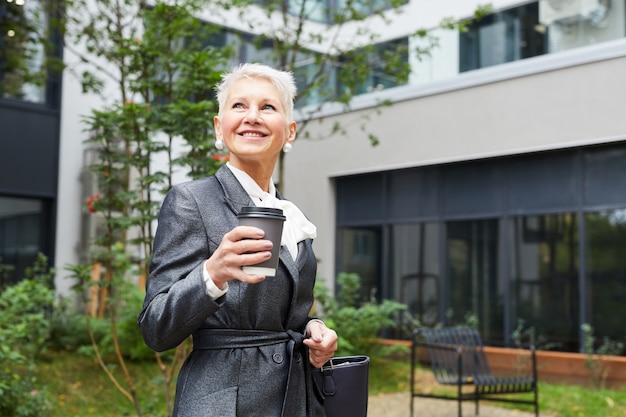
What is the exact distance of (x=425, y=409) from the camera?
9031 mm

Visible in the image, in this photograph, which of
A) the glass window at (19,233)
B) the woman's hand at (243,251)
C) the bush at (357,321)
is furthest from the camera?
the glass window at (19,233)

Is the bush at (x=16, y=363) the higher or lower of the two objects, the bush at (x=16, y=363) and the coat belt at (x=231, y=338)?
the lower

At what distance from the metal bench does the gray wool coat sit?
6.18 meters

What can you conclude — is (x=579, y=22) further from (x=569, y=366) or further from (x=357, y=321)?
(x=357, y=321)

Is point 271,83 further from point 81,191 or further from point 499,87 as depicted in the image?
point 81,191

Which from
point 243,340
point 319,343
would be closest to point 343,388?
point 319,343

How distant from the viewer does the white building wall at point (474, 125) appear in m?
10.9

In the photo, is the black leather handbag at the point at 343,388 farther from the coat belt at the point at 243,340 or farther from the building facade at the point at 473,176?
the building facade at the point at 473,176

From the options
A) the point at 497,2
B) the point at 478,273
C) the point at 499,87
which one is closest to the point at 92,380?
the point at 478,273

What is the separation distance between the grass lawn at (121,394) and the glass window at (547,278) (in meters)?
0.94

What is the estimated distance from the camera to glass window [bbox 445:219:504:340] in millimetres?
12141

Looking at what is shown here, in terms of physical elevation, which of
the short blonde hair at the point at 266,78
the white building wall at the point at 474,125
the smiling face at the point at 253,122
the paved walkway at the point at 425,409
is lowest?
the paved walkway at the point at 425,409

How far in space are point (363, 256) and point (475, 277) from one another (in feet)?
7.99

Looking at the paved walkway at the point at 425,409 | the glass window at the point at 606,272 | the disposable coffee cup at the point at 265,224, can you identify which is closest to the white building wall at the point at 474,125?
the glass window at the point at 606,272
